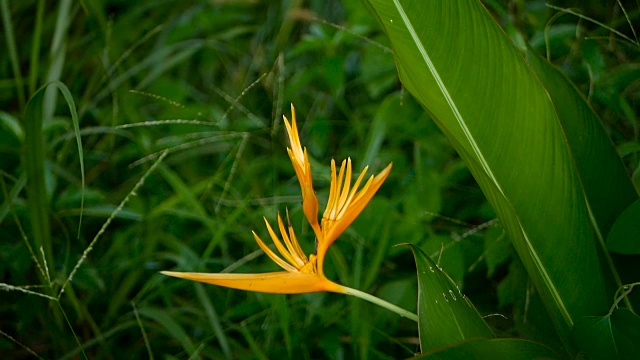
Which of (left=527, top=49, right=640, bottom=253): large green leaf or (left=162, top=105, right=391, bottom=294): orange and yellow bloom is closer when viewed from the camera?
(left=162, top=105, right=391, bottom=294): orange and yellow bloom

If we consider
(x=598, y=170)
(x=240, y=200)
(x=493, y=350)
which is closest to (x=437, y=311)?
(x=493, y=350)

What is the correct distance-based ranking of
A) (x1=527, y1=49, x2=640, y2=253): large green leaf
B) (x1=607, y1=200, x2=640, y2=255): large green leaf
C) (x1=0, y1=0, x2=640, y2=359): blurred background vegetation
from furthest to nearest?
(x1=0, y1=0, x2=640, y2=359): blurred background vegetation → (x1=527, y1=49, x2=640, y2=253): large green leaf → (x1=607, y1=200, x2=640, y2=255): large green leaf

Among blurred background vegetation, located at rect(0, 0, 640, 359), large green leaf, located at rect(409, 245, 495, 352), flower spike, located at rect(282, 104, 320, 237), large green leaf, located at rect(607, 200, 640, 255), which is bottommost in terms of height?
blurred background vegetation, located at rect(0, 0, 640, 359)

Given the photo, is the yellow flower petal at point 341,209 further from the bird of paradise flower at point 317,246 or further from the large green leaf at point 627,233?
the large green leaf at point 627,233

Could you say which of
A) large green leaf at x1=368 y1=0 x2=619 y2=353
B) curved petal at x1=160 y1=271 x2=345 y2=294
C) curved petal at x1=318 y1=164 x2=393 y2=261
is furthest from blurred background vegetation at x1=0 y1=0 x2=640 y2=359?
curved petal at x1=160 y1=271 x2=345 y2=294

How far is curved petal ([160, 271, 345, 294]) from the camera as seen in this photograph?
2.29 ft

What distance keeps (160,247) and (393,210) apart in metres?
0.56

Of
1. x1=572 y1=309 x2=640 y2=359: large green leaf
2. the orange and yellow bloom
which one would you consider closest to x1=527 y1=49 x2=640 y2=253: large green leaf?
x1=572 y1=309 x2=640 y2=359: large green leaf

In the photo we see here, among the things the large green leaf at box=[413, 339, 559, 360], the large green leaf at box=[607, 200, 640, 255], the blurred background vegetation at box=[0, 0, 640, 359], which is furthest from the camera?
the blurred background vegetation at box=[0, 0, 640, 359]

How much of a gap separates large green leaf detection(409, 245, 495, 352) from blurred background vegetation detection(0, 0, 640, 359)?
231mm

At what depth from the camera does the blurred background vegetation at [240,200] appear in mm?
1224

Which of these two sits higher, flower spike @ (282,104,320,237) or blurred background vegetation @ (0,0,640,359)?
flower spike @ (282,104,320,237)

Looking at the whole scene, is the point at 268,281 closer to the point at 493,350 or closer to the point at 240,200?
the point at 493,350

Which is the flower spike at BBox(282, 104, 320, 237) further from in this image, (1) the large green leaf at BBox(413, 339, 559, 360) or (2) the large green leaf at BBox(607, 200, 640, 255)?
(2) the large green leaf at BBox(607, 200, 640, 255)
